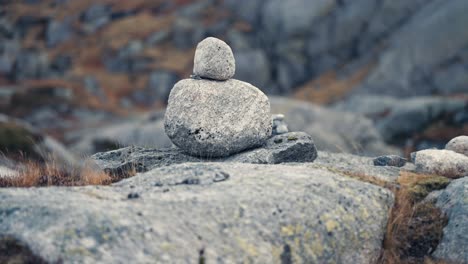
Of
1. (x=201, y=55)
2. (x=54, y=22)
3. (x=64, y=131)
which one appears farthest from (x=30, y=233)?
(x=54, y=22)

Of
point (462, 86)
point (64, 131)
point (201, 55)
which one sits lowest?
point (64, 131)

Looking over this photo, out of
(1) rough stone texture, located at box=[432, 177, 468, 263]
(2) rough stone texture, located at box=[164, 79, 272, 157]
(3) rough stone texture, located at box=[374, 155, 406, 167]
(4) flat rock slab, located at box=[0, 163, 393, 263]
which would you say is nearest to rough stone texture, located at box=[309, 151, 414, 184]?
(3) rough stone texture, located at box=[374, 155, 406, 167]

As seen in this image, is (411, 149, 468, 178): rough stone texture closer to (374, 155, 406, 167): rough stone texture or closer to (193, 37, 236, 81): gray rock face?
(374, 155, 406, 167): rough stone texture

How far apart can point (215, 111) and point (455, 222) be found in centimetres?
644

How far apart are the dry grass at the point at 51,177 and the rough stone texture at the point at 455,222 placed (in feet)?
24.3

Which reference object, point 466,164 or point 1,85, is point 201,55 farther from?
point 1,85

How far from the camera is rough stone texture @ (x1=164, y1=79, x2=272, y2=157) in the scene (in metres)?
16.4

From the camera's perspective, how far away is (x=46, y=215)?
1100 centimetres

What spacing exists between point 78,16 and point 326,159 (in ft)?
296

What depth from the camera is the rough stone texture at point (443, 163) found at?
16.5m

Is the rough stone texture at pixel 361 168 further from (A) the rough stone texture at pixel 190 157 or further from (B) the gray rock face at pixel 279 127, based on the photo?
(B) the gray rock face at pixel 279 127

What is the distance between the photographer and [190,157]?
17.3 metres

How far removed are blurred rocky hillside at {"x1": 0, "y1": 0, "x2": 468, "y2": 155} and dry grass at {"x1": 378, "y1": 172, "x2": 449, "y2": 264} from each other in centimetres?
4197

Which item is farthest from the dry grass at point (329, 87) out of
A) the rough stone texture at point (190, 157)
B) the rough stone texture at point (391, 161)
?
the rough stone texture at point (190, 157)
